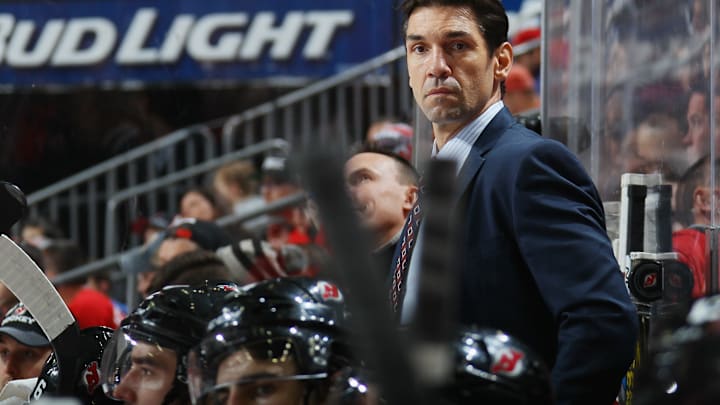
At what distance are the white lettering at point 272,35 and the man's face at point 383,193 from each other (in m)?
5.11

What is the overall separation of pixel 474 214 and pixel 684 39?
1.11m

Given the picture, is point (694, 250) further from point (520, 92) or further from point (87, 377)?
point (520, 92)

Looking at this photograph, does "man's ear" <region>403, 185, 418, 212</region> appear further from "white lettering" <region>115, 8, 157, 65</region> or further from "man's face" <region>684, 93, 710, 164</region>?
"white lettering" <region>115, 8, 157, 65</region>

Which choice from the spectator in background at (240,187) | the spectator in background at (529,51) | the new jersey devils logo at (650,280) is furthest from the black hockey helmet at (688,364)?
the spectator in background at (240,187)

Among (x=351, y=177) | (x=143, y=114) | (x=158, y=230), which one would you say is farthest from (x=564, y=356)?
(x=143, y=114)

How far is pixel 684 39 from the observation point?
3.62 m

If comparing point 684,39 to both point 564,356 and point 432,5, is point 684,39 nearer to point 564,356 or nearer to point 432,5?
point 432,5

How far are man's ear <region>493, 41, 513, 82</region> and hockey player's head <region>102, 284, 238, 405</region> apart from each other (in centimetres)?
79

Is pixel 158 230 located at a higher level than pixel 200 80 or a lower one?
lower

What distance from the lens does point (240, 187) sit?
872 centimetres

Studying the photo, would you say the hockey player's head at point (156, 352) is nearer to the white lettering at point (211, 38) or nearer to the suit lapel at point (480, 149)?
the suit lapel at point (480, 149)

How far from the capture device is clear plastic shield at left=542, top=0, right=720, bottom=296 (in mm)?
3514

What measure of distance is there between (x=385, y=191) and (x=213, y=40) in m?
5.41

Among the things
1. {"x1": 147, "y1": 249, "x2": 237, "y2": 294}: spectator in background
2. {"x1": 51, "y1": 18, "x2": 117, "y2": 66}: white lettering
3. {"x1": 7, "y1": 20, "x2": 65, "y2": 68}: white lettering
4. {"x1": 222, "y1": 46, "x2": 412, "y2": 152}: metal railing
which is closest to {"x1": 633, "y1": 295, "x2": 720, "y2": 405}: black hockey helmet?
{"x1": 147, "y1": 249, "x2": 237, "y2": 294}: spectator in background
